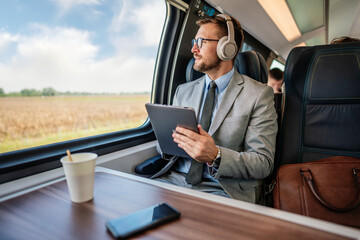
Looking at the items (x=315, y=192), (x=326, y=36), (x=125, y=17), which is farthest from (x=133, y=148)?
(x=326, y=36)

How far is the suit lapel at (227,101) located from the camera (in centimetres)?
145

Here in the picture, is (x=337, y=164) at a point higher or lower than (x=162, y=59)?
lower

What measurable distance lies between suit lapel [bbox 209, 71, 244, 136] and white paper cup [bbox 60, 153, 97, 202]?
0.83 meters

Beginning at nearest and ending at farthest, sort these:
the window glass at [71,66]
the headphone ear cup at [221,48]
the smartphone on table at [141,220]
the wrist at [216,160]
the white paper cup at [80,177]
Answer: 1. the smartphone on table at [141,220]
2. the white paper cup at [80,177]
3. the wrist at [216,160]
4. the window glass at [71,66]
5. the headphone ear cup at [221,48]

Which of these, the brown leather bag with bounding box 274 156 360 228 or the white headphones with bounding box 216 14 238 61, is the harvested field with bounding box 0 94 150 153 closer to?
the white headphones with bounding box 216 14 238 61

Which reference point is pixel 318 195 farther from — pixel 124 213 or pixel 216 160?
pixel 124 213

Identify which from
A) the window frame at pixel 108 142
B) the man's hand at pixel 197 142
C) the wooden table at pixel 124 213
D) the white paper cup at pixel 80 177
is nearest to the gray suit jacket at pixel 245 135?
the man's hand at pixel 197 142

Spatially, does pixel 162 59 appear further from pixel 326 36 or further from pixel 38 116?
pixel 326 36

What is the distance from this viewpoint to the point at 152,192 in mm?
871

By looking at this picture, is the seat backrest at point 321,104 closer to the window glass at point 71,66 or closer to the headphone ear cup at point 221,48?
the headphone ear cup at point 221,48

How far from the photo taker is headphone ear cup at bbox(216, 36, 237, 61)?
5.08 feet

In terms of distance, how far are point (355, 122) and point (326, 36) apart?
6828mm

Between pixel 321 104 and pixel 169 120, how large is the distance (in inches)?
38.7

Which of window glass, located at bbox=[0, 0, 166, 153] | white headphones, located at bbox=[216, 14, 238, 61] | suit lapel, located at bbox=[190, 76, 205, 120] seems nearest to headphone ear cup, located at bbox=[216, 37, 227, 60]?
white headphones, located at bbox=[216, 14, 238, 61]
